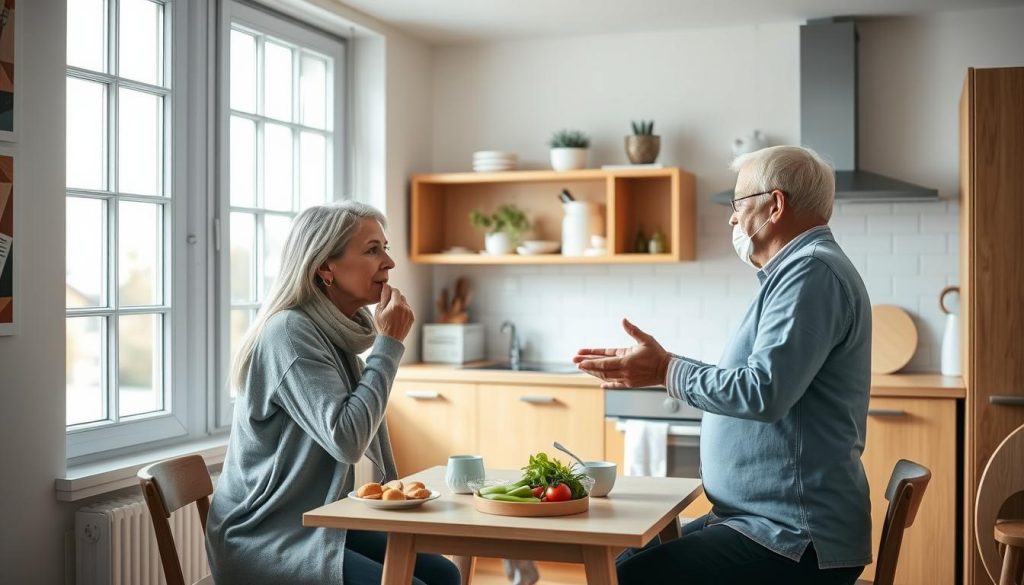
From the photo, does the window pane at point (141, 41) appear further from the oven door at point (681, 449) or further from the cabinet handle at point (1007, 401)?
the cabinet handle at point (1007, 401)

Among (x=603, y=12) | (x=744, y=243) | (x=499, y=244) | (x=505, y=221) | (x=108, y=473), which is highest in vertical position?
(x=603, y=12)

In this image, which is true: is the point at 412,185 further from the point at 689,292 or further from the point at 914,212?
the point at 914,212

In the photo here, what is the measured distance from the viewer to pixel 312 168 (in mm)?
4844

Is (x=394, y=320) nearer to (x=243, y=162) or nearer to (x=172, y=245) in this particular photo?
(x=172, y=245)

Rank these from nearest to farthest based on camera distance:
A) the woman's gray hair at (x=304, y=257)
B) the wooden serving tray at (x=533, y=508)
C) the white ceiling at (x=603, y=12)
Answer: the wooden serving tray at (x=533, y=508) → the woman's gray hair at (x=304, y=257) → the white ceiling at (x=603, y=12)

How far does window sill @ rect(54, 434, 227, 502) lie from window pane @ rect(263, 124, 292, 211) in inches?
45.0

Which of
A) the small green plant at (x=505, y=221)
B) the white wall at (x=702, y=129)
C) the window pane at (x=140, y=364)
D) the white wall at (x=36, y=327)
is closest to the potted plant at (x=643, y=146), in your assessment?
the white wall at (x=702, y=129)

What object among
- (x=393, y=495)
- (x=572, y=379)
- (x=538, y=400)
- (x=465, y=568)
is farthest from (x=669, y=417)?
(x=393, y=495)

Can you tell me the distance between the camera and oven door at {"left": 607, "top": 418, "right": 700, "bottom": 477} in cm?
453

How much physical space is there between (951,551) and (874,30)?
2266mm

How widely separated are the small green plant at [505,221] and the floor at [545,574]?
1.54m

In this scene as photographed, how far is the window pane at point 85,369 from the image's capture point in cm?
351

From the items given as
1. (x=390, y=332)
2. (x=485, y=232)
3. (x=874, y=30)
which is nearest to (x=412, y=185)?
(x=485, y=232)

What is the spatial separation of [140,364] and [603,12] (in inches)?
97.5
